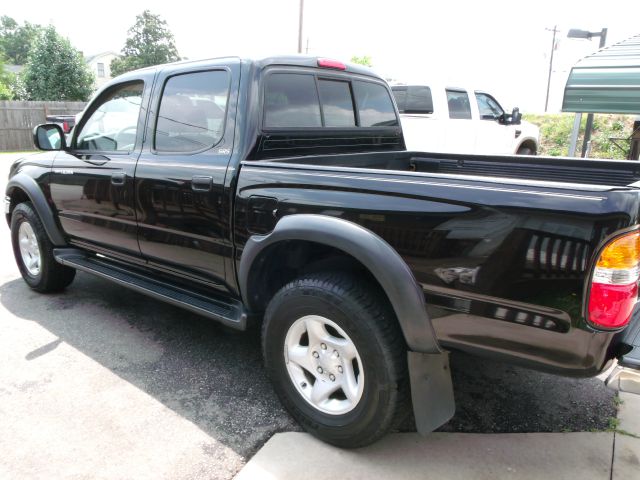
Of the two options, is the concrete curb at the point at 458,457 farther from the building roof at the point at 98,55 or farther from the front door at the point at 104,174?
the building roof at the point at 98,55

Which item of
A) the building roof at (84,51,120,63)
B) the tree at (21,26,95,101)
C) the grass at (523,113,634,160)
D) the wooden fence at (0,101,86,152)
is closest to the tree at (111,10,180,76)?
the building roof at (84,51,120,63)

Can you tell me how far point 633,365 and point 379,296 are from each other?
39.8 inches

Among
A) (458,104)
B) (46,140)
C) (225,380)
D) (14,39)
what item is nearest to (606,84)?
(458,104)

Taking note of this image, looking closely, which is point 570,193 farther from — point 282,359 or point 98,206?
point 98,206

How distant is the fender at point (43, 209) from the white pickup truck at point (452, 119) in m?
5.86

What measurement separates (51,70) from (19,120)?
4428 millimetres

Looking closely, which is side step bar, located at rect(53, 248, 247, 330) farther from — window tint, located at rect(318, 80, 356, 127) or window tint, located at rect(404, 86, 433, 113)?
window tint, located at rect(404, 86, 433, 113)

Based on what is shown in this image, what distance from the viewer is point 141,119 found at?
132 inches

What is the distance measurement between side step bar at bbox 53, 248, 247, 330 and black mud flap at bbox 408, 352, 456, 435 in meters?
1.05

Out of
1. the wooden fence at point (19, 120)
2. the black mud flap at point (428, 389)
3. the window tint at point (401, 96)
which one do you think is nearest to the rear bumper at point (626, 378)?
the black mud flap at point (428, 389)

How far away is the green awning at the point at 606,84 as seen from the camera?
6.29 metres

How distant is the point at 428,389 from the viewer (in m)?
2.12

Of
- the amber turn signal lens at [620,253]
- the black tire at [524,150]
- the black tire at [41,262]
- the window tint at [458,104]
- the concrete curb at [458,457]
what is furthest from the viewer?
the black tire at [524,150]

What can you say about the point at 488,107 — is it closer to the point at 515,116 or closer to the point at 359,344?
the point at 515,116
